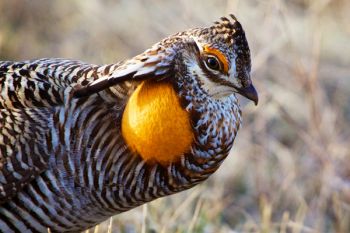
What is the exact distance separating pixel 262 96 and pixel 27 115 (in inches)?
123

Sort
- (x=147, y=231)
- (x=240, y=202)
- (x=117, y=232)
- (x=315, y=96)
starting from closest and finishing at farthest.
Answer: (x=147, y=231) → (x=117, y=232) → (x=315, y=96) → (x=240, y=202)

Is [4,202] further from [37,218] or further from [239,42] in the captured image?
[239,42]

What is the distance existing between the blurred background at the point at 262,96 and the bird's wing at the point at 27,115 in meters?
0.68

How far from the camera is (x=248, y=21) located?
8656 mm

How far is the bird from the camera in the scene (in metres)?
4.68

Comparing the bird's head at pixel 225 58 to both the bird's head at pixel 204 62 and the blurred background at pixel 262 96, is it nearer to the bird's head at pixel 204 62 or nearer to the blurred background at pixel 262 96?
the bird's head at pixel 204 62

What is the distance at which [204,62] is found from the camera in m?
4.58

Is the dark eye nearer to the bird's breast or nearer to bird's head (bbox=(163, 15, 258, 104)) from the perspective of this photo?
bird's head (bbox=(163, 15, 258, 104))

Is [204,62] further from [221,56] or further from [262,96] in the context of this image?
[262,96]

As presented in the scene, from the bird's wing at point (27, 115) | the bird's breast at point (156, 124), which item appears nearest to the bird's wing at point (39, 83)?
the bird's wing at point (27, 115)

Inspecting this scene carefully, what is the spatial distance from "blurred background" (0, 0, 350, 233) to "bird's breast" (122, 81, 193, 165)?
2.03 ft

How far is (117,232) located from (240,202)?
1817mm

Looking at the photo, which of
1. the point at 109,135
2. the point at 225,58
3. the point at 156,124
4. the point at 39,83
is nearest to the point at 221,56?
the point at 225,58

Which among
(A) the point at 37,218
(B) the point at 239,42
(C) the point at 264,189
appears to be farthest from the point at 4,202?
(C) the point at 264,189
